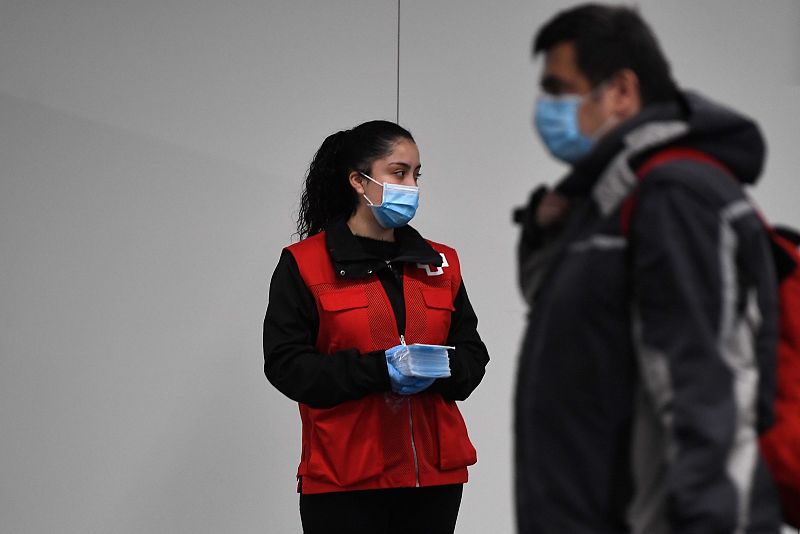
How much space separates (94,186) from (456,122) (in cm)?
113

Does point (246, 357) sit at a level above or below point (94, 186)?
below

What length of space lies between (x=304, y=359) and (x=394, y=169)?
482 millimetres

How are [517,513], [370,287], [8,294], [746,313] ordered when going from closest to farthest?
[746,313], [517,513], [370,287], [8,294]

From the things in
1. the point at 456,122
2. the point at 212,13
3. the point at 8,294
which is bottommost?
the point at 8,294

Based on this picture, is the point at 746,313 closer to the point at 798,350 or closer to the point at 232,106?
the point at 798,350

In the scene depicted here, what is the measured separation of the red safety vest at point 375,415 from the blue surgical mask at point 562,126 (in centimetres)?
95

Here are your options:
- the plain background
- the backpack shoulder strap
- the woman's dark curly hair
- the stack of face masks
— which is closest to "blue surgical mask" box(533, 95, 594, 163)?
the backpack shoulder strap

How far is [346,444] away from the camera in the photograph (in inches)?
83.1

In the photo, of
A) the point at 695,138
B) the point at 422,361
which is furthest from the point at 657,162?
the point at 422,361

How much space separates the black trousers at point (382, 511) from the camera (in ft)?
6.89

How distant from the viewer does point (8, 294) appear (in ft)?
9.61

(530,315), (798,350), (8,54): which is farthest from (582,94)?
(8,54)

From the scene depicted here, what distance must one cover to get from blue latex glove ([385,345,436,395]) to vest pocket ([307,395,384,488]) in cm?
8

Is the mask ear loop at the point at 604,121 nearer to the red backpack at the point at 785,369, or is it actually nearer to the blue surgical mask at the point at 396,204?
the red backpack at the point at 785,369
